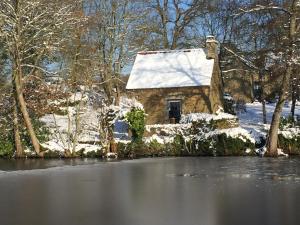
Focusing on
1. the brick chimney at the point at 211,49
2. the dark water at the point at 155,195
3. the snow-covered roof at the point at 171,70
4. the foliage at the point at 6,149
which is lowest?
the dark water at the point at 155,195

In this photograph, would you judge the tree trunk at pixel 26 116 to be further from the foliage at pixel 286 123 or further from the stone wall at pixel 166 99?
the foliage at pixel 286 123

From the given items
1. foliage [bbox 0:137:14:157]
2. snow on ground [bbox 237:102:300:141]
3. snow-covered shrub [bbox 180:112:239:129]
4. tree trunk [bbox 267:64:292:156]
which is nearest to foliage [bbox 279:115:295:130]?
tree trunk [bbox 267:64:292:156]

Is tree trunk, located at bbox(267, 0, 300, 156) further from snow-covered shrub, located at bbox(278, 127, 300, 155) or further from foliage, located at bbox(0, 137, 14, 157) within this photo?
foliage, located at bbox(0, 137, 14, 157)

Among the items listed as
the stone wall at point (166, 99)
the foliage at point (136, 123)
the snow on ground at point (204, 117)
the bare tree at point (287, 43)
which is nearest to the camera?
the bare tree at point (287, 43)

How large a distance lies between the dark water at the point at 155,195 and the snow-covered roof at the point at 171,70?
11.9m

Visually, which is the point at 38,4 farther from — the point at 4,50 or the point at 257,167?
the point at 257,167

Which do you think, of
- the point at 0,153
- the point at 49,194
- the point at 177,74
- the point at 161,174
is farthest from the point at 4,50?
the point at 49,194

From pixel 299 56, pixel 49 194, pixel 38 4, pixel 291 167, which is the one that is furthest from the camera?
pixel 38 4

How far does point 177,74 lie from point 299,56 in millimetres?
10225

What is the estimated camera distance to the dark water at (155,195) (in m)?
9.70

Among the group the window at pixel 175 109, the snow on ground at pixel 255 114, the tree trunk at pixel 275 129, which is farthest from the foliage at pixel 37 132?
the tree trunk at pixel 275 129

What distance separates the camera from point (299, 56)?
2344cm

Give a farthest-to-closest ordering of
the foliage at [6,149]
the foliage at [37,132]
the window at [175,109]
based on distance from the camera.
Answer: the window at [175,109] < the foliage at [37,132] < the foliage at [6,149]

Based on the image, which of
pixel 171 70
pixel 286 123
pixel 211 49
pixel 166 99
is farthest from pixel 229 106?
pixel 286 123
